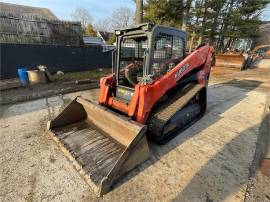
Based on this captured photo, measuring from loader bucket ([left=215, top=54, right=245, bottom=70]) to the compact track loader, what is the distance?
32.7ft

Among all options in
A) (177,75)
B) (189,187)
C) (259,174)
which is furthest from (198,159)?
(177,75)

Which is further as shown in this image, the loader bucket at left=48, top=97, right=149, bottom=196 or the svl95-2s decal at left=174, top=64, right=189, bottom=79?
the svl95-2s decal at left=174, top=64, right=189, bottom=79

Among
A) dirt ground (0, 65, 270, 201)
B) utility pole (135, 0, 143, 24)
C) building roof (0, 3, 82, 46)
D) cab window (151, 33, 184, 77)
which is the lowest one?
dirt ground (0, 65, 270, 201)

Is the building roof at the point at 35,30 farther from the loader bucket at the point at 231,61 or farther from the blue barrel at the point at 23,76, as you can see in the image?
the loader bucket at the point at 231,61

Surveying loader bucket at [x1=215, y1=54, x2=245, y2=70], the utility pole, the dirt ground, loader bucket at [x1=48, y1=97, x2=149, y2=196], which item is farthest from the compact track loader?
loader bucket at [x1=215, y1=54, x2=245, y2=70]

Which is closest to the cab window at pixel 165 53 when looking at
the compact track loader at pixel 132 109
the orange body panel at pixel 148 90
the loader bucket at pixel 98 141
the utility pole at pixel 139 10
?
the compact track loader at pixel 132 109

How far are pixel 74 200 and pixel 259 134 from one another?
3.68 m

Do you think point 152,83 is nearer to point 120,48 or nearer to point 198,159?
point 120,48

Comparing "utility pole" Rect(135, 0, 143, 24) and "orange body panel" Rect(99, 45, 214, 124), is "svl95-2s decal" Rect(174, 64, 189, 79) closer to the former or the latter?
"orange body panel" Rect(99, 45, 214, 124)

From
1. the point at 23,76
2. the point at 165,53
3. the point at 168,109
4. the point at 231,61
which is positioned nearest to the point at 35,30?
the point at 23,76

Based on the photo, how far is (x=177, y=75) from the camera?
3.35 metres

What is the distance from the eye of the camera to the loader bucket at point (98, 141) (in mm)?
2279

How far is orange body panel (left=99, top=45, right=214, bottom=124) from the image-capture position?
9.61ft

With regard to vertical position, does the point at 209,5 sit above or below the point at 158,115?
above
